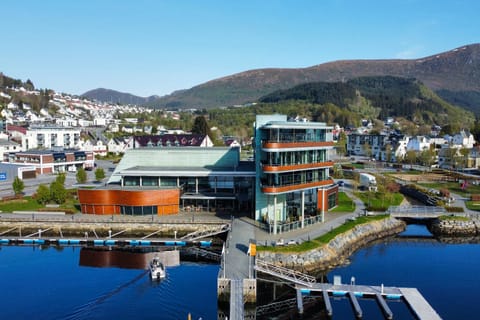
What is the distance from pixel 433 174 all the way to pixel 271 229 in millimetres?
56661

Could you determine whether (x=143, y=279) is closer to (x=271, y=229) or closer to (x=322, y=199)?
(x=271, y=229)

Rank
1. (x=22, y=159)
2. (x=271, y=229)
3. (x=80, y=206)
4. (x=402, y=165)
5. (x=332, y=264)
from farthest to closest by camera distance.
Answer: (x=402, y=165)
(x=22, y=159)
(x=80, y=206)
(x=271, y=229)
(x=332, y=264)

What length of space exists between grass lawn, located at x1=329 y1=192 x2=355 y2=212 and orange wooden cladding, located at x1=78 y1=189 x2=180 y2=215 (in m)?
18.4

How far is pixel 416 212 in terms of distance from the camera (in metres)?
49.0

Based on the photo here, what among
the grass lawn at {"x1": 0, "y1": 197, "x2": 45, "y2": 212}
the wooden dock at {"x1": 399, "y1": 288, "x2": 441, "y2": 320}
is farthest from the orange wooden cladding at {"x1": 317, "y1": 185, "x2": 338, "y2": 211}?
the grass lawn at {"x1": 0, "y1": 197, "x2": 45, "y2": 212}

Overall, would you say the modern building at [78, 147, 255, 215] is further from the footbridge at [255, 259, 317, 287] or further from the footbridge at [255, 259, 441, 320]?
the footbridge at [255, 259, 441, 320]

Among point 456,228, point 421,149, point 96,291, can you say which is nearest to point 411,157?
point 421,149

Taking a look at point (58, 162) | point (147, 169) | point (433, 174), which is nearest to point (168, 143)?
point (58, 162)

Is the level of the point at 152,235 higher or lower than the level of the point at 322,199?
lower

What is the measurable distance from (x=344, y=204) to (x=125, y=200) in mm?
26083

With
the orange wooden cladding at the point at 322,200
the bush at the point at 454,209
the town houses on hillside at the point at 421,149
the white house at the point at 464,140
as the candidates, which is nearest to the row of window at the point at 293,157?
the orange wooden cladding at the point at 322,200

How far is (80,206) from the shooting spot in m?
49.1

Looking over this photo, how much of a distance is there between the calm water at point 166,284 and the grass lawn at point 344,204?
29.1 feet

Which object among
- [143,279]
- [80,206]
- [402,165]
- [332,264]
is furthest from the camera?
[402,165]
